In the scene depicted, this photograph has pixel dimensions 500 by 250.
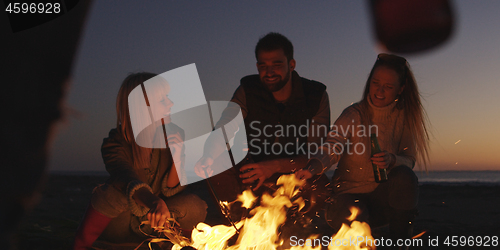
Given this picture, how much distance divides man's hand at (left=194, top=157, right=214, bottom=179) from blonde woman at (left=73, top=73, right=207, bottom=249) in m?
0.28

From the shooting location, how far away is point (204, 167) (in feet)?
10.2

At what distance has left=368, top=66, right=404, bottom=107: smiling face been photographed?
291 centimetres

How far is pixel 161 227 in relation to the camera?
2180mm

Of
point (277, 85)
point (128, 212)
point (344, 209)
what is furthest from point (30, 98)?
point (277, 85)

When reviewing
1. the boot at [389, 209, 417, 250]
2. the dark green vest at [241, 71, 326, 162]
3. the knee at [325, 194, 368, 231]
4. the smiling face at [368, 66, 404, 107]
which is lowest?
the boot at [389, 209, 417, 250]

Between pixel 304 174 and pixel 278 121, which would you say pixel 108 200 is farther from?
pixel 278 121

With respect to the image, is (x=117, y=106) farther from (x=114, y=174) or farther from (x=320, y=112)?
(x=320, y=112)

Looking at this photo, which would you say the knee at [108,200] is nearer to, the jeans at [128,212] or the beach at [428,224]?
the jeans at [128,212]

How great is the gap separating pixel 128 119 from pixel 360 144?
192 centimetres

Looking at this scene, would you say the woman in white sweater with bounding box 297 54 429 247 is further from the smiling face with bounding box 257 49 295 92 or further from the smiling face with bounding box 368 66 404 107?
the smiling face with bounding box 257 49 295 92

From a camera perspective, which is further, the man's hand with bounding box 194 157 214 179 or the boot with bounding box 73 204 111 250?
the man's hand with bounding box 194 157 214 179

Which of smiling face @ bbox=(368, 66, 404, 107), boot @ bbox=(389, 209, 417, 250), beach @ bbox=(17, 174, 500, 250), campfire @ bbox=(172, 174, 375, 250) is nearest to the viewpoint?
campfire @ bbox=(172, 174, 375, 250)

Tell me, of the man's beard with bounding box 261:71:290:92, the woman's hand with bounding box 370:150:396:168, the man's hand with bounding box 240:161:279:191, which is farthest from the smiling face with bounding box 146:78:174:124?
the woman's hand with bounding box 370:150:396:168

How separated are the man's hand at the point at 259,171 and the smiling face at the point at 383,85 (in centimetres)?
102
